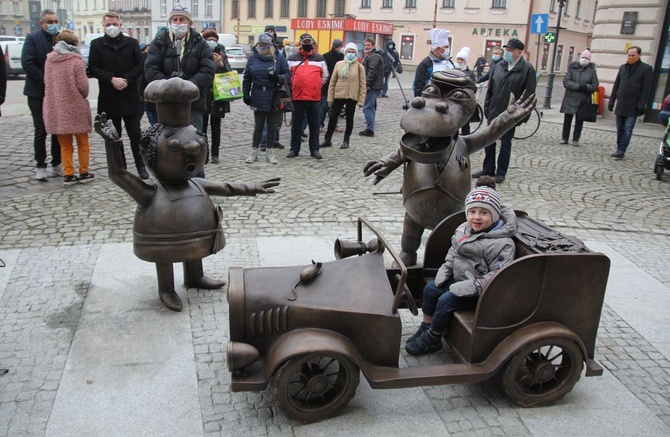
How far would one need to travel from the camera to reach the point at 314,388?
3033 millimetres

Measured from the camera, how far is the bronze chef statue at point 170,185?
12.5 feet

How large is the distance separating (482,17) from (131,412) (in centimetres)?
4161

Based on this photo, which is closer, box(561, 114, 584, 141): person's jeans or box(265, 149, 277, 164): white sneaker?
box(265, 149, 277, 164): white sneaker

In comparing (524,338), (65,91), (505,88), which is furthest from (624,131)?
(65,91)

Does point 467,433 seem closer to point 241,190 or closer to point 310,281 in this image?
point 310,281

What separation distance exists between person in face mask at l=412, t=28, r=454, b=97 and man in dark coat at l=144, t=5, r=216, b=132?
3.52 m

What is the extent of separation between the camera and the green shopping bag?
27.0 feet

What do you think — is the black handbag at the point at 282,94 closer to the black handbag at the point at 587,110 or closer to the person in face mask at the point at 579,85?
the person in face mask at the point at 579,85

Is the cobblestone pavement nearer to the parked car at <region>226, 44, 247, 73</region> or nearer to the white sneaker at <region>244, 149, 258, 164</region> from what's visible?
the white sneaker at <region>244, 149, 258, 164</region>

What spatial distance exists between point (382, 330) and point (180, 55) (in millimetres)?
5038

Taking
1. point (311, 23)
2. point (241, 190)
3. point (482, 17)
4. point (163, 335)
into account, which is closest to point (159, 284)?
point (163, 335)

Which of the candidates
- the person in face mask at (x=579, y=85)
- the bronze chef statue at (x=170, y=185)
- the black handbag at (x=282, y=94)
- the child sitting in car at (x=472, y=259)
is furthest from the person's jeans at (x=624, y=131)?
the bronze chef statue at (x=170, y=185)

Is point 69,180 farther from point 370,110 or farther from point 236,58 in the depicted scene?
point 236,58

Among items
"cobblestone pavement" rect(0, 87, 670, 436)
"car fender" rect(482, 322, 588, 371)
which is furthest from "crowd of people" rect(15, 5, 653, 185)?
"car fender" rect(482, 322, 588, 371)
